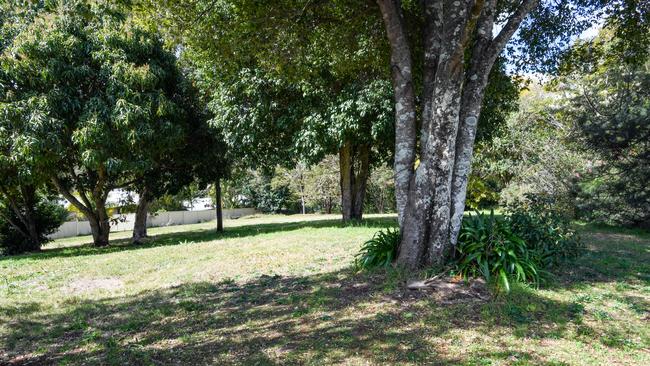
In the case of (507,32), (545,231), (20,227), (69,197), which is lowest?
(545,231)

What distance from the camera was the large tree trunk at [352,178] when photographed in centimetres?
1623

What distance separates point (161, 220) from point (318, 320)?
105 feet

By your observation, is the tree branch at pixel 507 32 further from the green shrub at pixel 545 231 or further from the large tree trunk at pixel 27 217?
the large tree trunk at pixel 27 217

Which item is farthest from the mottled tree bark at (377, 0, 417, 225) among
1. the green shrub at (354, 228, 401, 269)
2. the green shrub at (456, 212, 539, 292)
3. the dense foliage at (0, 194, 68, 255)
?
the dense foliage at (0, 194, 68, 255)

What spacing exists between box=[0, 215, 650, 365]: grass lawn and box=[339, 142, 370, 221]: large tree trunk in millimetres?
8840

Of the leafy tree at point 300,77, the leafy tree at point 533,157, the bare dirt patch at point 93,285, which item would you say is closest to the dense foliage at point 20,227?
the leafy tree at point 300,77

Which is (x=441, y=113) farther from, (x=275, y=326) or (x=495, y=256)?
(x=275, y=326)

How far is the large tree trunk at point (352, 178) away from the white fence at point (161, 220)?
1597cm

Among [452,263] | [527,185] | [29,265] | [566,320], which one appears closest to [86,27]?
[29,265]

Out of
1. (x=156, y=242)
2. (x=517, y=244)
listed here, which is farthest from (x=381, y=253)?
(x=156, y=242)

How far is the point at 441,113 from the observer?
18.0 feet

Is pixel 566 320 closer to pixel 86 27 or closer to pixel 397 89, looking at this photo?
pixel 397 89

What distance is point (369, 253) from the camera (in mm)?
6508

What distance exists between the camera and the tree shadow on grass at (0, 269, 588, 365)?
3.68 m
